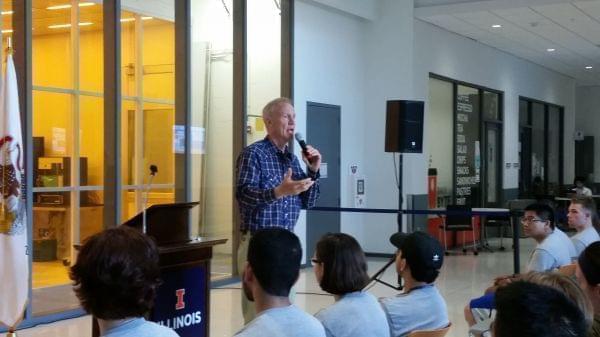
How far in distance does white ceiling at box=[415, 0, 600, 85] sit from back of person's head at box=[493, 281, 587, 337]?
9347 millimetres

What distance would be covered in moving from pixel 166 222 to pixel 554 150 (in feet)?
51.9

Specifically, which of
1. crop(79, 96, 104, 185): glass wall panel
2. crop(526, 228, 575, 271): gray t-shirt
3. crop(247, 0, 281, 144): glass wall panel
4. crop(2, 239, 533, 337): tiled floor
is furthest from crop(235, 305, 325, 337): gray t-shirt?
crop(247, 0, 281, 144): glass wall panel

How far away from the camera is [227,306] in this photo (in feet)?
23.2

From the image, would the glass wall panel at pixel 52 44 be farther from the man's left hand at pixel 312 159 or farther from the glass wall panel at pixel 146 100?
the man's left hand at pixel 312 159

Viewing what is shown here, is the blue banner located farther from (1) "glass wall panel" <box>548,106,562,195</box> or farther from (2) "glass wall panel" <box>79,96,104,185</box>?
(1) "glass wall panel" <box>548,106,562,195</box>

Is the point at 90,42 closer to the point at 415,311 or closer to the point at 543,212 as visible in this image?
the point at 543,212

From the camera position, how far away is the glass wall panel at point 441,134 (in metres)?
12.0

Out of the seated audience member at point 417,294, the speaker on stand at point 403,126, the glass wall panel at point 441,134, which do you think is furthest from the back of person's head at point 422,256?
the glass wall panel at point 441,134

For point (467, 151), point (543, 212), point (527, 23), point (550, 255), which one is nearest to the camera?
point (550, 255)

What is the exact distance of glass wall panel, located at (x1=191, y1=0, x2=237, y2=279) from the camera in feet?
28.2

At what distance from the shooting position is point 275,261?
7.62 feet

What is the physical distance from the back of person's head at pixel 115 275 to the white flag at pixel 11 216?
3468 mm

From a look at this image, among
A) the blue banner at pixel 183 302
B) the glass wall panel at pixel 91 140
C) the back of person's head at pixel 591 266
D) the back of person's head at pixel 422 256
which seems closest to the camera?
the back of person's head at pixel 591 266

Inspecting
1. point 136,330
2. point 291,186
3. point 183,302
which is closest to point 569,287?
point 136,330
